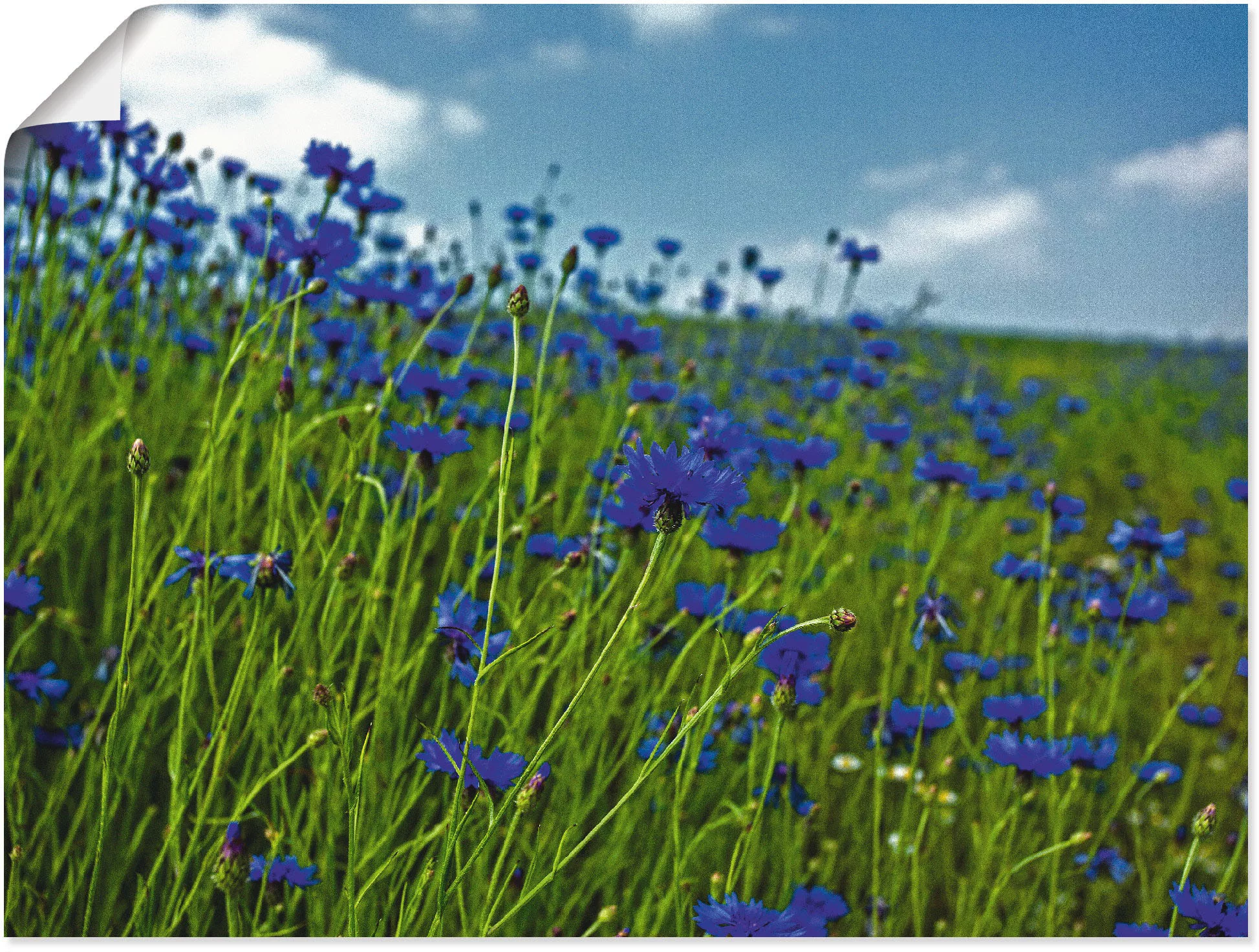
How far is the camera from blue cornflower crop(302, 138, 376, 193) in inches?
46.8

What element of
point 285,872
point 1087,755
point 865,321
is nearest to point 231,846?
point 285,872

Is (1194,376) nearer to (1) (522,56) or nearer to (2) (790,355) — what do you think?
(2) (790,355)

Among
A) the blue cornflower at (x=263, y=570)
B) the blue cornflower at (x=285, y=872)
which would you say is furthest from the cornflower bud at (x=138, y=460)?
the blue cornflower at (x=285, y=872)

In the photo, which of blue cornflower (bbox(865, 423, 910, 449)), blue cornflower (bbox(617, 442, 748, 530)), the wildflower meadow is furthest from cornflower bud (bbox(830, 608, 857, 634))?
blue cornflower (bbox(865, 423, 910, 449))

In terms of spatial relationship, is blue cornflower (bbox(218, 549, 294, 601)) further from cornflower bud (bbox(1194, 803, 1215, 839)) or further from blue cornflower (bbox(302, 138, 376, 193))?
cornflower bud (bbox(1194, 803, 1215, 839))

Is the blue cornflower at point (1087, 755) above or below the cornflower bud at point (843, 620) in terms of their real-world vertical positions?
below

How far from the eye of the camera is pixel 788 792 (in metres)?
1.10

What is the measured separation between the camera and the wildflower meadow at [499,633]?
3.03 ft

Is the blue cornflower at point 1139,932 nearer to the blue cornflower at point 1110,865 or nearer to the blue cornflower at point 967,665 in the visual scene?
the blue cornflower at point 1110,865

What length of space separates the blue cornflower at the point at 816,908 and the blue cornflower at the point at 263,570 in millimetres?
599

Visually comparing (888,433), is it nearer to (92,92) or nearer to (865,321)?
(865,321)

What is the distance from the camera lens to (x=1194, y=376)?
2186mm

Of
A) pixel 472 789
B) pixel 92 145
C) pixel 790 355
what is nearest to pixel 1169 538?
pixel 472 789

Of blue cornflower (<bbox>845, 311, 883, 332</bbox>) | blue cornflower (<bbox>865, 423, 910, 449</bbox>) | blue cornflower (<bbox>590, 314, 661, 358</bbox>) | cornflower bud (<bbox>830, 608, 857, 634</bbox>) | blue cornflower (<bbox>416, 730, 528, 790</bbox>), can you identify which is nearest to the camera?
cornflower bud (<bbox>830, 608, 857, 634</bbox>)
